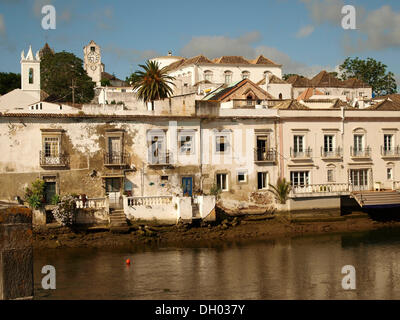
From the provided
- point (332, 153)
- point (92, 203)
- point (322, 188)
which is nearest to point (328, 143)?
point (332, 153)

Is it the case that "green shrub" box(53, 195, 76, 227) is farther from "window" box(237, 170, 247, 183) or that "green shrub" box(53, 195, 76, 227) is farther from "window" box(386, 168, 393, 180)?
"window" box(386, 168, 393, 180)

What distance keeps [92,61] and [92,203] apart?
89414 millimetres

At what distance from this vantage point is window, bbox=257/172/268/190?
39.5 metres

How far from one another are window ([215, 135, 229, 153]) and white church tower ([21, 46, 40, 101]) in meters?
34.6

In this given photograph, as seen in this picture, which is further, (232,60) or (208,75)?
(232,60)

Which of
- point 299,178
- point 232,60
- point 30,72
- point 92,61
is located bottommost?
point 299,178

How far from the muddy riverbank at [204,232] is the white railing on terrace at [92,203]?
1524mm

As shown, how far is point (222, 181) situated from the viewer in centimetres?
3881

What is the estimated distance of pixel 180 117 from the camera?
37781 mm

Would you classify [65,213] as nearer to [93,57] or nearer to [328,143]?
[328,143]

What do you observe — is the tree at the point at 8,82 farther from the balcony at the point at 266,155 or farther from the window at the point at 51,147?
the balcony at the point at 266,155

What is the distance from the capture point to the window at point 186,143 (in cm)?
3791

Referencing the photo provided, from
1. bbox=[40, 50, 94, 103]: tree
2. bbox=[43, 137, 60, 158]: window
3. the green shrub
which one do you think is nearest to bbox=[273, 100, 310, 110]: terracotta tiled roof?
bbox=[43, 137, 60, 158]: window
